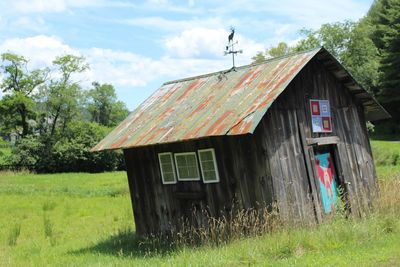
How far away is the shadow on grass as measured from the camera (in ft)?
40.5

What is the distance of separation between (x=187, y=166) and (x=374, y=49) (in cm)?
6168

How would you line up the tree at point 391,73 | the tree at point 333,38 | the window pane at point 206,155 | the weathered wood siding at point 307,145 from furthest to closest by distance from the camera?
the tree at point 333,38 → the tree at point 391,73 → the window pane at point 206,155 → the weathered wood siding at point 307,145

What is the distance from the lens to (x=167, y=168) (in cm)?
1359

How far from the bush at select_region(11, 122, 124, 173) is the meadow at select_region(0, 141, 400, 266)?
23.7 meters

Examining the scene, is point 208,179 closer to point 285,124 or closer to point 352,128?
point 285,124

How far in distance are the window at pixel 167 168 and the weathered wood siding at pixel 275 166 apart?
149 mm

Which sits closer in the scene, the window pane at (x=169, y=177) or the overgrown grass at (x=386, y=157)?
the window pane at (x=169, y=177)

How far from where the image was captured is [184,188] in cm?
1320

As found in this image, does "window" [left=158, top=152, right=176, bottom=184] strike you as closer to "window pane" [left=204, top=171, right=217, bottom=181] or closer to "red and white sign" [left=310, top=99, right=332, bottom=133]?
"window pane" [left=204, top=171, right=217, bottom=181]

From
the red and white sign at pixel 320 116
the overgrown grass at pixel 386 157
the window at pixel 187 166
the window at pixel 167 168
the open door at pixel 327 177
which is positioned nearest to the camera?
the window at pixel 187 166

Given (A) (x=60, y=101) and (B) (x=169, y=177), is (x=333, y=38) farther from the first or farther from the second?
(B) (x=169, y=177)

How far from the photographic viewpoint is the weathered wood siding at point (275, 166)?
11625 millimetres

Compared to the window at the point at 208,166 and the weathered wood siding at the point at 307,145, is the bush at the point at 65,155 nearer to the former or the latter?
the weathered wood siding at the point at 307,145

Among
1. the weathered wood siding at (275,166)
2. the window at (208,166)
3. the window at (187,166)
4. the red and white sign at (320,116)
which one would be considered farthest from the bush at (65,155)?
the red and white sign at (320,116)
